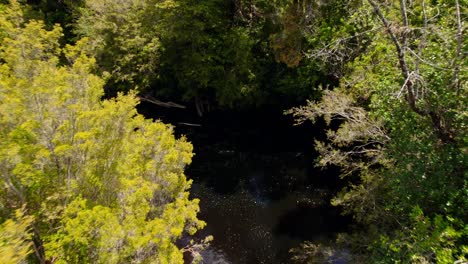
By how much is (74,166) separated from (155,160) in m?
2.35

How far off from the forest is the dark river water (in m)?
0.09

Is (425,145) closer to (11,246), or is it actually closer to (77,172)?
(77,172)

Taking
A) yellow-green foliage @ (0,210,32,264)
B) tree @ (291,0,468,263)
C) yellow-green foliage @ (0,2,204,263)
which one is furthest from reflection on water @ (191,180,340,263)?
yellow-green foliage @ (0,210,32,264)

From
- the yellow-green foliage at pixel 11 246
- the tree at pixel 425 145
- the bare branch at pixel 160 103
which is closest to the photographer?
the yellow-green foliage at pixel 11 246

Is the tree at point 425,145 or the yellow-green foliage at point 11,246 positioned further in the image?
the tree at point 425,145

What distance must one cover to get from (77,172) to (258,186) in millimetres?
9967

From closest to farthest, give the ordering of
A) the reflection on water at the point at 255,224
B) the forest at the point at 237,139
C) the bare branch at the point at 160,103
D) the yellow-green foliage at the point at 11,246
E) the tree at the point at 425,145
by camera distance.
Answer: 1. the yellow-green foliage at the point at 11,246
2. the forest at the point at 237,139
3. the tree at the point at 425,145
4. the reflection on water at the point at 255,224
5. the bare branch at the point at 160,103

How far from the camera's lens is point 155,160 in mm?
10031

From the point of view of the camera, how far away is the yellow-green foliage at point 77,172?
23.1 ft

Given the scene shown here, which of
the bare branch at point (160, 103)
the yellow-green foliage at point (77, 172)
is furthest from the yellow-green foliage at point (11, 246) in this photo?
the bare branch at point (160, 103)

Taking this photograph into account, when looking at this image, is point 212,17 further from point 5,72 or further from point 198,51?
point 5,72

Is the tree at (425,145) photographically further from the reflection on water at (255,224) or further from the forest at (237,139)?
the reflection on water at (255,224)

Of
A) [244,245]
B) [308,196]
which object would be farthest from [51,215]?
[308,196]

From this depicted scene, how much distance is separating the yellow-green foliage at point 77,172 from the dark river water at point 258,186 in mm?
5065
